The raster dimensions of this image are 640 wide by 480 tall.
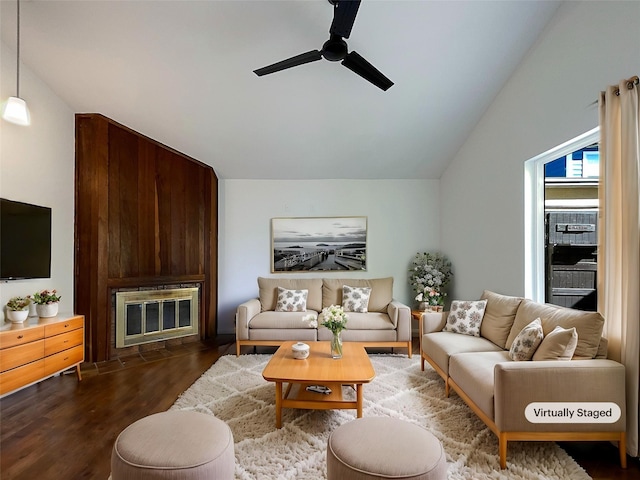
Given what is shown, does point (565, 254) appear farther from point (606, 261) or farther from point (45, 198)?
point (45, 198)

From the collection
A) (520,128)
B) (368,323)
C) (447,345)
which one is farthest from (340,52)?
(368,323)

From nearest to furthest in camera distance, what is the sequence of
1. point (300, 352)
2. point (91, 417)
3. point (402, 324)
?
point (91, 417), point (300, 352), point (402, 324)

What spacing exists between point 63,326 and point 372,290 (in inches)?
140

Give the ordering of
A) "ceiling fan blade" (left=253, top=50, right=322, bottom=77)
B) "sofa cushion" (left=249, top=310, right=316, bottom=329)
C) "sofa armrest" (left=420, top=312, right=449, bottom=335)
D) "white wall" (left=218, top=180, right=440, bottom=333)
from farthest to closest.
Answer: "white wall" (left=218, top=180, right=440, bottom=333) → "sofa cushion" (left=249, top=310, right=316, bottom=329) → "sofa armrest" (left=420, top=312, right=449, bottom=335) → "ceiling fan blade" (left=253, top=50, right=322, bottom=77)

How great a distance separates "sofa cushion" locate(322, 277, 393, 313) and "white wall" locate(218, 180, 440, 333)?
40 cm

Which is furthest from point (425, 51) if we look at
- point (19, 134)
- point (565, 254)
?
point (19, 134)

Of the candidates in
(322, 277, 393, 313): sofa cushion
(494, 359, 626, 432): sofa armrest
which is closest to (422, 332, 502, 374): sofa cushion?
(494, 359, 626, 432): sofa armrest

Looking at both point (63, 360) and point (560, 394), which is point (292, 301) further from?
point (560, 394)

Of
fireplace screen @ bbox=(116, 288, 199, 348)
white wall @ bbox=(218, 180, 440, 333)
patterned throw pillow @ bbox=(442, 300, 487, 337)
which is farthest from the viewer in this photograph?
white wall @ bbox=(218, 180, 440, 333)

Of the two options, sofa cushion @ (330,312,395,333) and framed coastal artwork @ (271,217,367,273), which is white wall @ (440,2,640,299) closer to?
sofa cushion @ (330,312,395,333)

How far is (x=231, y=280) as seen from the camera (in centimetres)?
555

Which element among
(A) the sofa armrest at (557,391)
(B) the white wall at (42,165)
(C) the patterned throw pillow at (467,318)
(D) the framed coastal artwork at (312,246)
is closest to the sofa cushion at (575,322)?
(A) the sofa armrest at (557,391)

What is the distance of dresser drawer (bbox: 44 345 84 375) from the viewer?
320 cm

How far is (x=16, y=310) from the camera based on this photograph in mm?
3133
